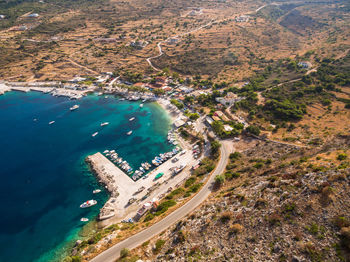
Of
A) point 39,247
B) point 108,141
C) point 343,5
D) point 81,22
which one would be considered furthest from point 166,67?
point 343,5

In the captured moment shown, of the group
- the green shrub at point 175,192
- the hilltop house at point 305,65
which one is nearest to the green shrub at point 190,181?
the green shrub at point 175,192

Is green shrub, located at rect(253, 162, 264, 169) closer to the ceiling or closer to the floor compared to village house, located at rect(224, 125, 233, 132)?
closer to the ceiling

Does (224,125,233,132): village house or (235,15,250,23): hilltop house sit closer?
(224,125,233,132): village house

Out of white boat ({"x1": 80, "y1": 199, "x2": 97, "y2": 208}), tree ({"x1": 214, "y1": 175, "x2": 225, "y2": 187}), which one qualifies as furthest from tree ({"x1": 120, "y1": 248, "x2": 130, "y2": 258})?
tree ({"x1": 214, "y1": 175, "x2": 225, "y2": 187})

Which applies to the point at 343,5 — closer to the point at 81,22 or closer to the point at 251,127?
the point at 251,127

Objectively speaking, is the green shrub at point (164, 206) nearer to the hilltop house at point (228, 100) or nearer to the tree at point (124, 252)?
the tree at point (124, 252)

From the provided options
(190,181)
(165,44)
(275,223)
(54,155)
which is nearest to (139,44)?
(165,44)

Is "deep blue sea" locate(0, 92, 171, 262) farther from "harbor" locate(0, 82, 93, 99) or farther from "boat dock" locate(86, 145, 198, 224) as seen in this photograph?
"harbor" locate(0, 82, 93, 99)
